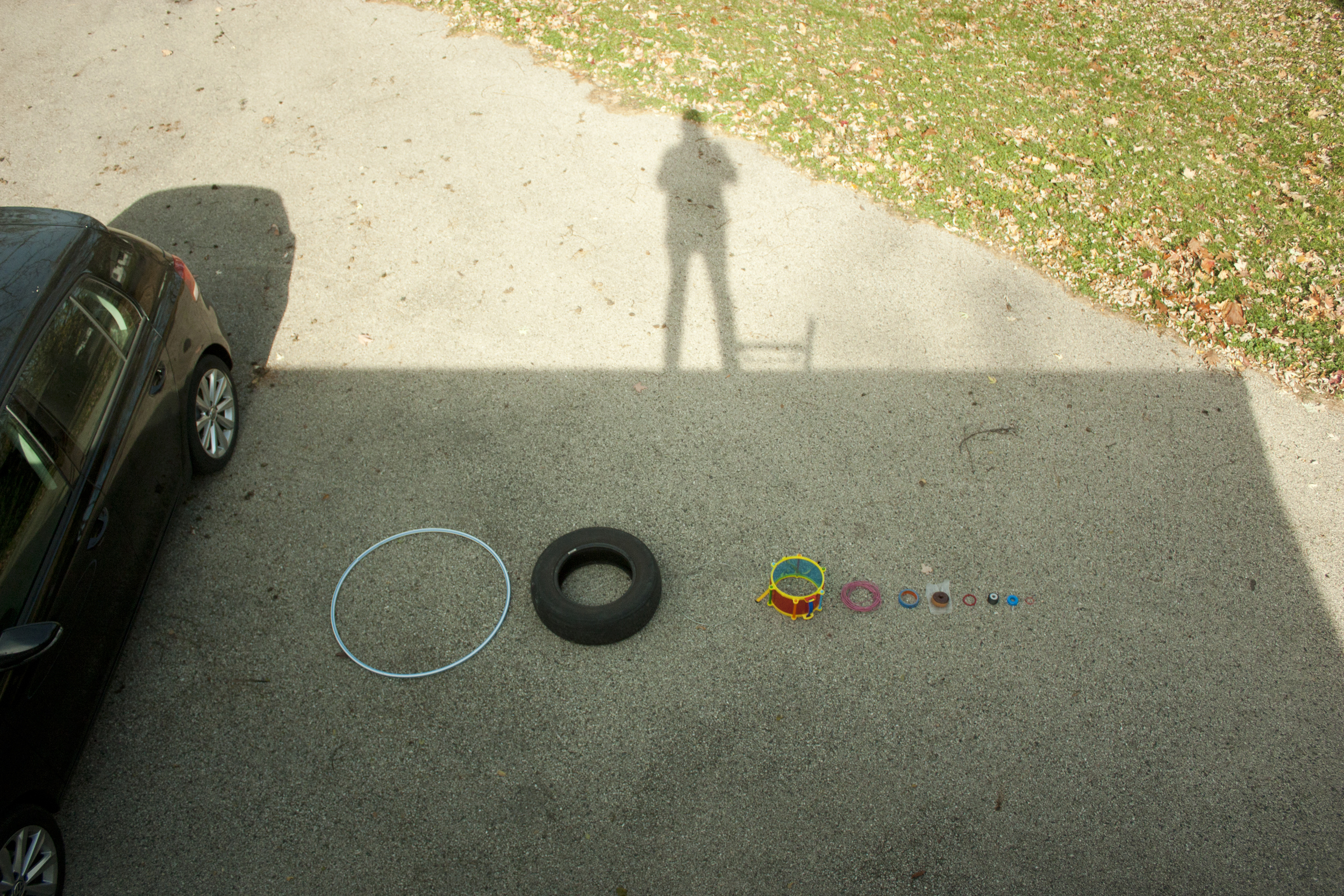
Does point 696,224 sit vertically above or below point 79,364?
below

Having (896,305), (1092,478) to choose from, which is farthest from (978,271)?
(1092,478)

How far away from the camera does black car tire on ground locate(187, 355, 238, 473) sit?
4.89m

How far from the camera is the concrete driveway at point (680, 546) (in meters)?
3.72

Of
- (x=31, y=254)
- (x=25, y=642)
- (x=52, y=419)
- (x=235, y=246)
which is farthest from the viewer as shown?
(x=235, y=246)

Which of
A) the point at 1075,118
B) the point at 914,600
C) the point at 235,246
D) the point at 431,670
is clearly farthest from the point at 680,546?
the point at 1075,118

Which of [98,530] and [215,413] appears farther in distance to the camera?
[215,413]

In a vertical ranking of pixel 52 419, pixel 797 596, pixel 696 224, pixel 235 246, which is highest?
pixel 52 419

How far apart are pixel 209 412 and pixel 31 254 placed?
4.38 feet

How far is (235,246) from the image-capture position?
6.91m

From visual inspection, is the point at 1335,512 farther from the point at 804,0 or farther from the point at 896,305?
the point at 804,0

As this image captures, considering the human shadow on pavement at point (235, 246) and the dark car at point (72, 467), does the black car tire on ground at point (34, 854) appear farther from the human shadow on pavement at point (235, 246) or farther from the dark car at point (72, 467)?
the human shadow on pavement at point (235, 246)

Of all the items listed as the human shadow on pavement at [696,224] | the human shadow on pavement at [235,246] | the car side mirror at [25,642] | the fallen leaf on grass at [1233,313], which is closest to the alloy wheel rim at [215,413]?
the human shadow on pavement at [235,246]

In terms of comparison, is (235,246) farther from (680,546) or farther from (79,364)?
(680,546)

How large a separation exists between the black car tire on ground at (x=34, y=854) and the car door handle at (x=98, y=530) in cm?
123
